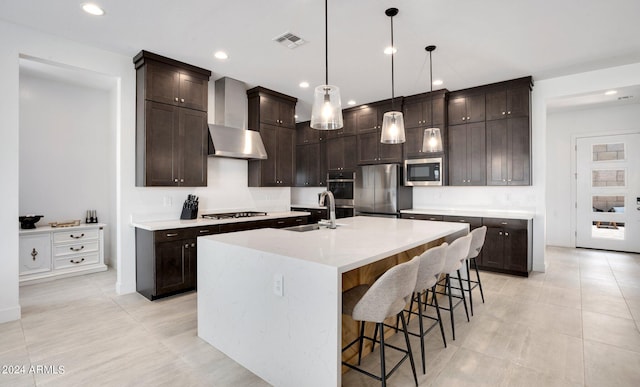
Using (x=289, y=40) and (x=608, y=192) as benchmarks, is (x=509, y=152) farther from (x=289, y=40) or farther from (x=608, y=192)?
(x=289, y=40)

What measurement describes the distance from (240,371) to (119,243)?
2511mm

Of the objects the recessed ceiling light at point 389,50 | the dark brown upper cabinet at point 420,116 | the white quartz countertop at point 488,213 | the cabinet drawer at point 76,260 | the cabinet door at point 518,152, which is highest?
the recessed ceiling light at point 389,50

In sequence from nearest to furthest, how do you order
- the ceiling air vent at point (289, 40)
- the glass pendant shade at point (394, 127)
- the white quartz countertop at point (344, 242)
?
1. the white quartz countertop at point (344, 242)
2. the glass pendant shade at point (394, 127)
3. the ceiling air vent at point (289, 40)

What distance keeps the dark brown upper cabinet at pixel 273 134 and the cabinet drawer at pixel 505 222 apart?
3107mm

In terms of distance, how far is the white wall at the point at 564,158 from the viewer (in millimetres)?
6055

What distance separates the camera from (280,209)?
5.69 metres

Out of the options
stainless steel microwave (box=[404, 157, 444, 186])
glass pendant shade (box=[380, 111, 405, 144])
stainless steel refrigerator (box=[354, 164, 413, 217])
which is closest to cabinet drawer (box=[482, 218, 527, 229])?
stainless steel microwave (box=[404, 157, 444, 186])

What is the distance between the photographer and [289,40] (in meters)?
3.34

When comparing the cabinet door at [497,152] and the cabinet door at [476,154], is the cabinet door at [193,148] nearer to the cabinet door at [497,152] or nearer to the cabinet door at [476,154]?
the cabinet door at [476,154]

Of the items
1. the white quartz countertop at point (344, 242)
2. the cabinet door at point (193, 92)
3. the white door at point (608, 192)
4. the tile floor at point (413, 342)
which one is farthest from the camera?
the white door at point (608, 192)

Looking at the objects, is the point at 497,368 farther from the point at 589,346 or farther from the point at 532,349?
the point at 589,346

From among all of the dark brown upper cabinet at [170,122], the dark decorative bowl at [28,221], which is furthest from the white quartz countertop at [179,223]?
the dark decorative bowl at [28,221]

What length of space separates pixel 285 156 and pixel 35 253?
366 cm

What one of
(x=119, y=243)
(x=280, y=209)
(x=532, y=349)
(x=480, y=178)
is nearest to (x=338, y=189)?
(x=280, y=209)
